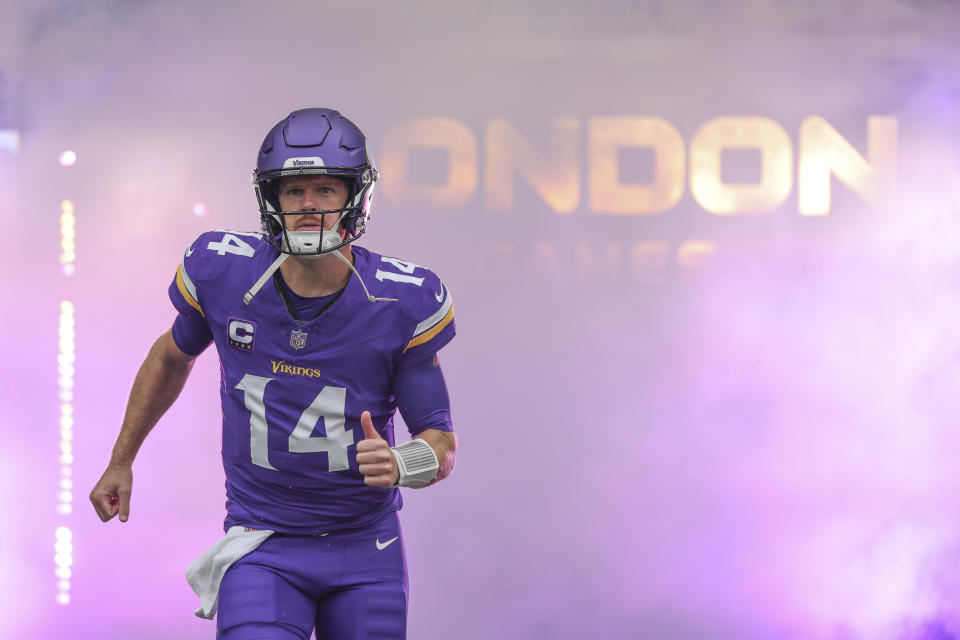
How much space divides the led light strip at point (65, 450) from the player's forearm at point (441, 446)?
97.6 inches

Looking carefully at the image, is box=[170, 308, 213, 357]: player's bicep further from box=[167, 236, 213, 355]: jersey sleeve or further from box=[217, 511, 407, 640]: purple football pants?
box=[217, 511, 407, 640]: purple football pants

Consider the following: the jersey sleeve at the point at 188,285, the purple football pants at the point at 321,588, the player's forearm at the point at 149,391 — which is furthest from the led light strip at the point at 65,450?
the purple football pants at the point at 321,588

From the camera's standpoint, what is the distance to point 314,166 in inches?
80.4

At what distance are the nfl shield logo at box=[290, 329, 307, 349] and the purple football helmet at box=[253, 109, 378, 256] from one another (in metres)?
0.17

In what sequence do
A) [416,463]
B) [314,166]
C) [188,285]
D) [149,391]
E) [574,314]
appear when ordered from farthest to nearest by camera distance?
[574,314] < [149,391] < [188,285] < [314,166] < [416,463]

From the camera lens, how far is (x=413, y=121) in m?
4.05

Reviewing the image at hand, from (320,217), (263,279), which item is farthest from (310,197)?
(263,279)

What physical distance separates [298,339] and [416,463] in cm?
35

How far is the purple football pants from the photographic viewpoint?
1.99m

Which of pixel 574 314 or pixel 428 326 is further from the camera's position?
pixel 574 314

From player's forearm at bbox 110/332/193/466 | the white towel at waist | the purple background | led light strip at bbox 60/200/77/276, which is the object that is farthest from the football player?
Answer: led light strip at bbox 60/200/77/276

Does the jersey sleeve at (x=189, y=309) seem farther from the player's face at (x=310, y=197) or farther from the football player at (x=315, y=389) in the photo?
the player's face at (x=310, y=197)

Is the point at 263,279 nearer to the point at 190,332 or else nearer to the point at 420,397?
the point at 190,332

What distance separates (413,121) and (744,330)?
4.84ft
